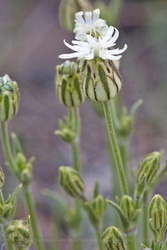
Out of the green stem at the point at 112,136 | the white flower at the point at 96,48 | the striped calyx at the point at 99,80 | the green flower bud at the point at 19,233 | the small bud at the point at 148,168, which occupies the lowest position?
the green flower bud at the point at 19,233

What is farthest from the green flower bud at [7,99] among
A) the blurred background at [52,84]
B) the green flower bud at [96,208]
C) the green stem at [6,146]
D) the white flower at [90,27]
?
the blurred background at [52,84]

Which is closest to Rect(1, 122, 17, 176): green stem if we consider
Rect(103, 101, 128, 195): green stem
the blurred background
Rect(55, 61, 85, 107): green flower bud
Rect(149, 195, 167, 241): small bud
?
Rect(55, 61, 85, 107): green flower bud

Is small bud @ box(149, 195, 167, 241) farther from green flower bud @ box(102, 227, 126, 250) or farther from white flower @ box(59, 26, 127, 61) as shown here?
white flower @ box(59, 26, 127, 61)

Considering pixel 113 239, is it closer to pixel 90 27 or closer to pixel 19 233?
pixel 19 233

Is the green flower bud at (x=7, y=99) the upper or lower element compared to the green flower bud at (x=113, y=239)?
upper

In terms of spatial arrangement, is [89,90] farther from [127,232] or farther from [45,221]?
[45,221]

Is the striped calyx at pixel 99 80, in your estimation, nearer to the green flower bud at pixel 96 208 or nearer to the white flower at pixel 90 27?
the white flower at pixel 90 27
